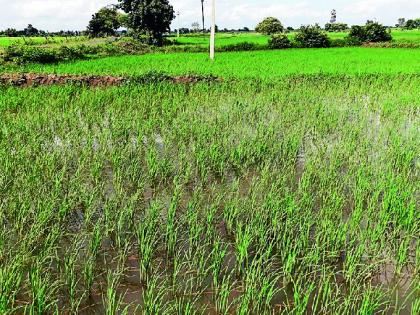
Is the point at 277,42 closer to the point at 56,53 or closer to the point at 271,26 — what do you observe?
the point at 56,53

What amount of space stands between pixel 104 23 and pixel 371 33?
29.0 meters

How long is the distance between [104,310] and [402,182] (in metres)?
3.36

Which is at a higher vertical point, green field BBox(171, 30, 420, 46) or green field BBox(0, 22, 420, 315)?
green field BBox(171, 30, 420, 46)

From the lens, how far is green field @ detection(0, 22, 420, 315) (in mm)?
2494

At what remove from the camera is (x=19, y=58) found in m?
16.6

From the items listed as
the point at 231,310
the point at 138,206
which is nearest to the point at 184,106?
the point at 138,206

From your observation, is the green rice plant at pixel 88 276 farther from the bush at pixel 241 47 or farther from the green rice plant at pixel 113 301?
the bush at pixel 241 47

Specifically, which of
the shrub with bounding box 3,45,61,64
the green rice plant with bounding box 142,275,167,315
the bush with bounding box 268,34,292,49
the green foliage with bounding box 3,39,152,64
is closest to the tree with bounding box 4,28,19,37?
the green foliage with bounding box 3,39,152,64

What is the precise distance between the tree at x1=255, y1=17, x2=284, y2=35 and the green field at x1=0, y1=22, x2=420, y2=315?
53817 millimetres

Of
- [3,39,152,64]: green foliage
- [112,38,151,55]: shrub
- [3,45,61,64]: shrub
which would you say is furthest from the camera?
[112,38,151,55]: shrub

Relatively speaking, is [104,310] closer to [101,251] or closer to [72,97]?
[101,251]

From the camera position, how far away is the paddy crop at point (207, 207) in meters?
2.49

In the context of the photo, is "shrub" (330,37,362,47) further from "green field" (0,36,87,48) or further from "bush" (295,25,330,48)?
"green field" (0,36,87,48)

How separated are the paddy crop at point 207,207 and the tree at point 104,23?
121 feet
